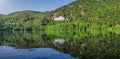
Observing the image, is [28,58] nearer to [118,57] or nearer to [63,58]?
[63,58]

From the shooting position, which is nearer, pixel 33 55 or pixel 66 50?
pixel 33 55

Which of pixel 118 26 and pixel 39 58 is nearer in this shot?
pixel 39 58

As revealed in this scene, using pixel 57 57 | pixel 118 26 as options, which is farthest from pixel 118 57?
pixel 118 26

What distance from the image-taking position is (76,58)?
5719cm

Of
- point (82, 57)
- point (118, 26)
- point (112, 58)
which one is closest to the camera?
point (112, 58)

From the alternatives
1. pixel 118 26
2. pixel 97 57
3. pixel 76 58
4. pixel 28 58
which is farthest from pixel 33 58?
pixel 118 26

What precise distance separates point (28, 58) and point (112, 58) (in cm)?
1803

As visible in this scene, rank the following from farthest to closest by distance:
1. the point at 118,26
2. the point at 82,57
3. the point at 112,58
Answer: the point at 118,26
the point at 82,57
the point at 112,58

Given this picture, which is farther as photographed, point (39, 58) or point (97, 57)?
point (39, 58)

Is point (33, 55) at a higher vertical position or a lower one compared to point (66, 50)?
higher

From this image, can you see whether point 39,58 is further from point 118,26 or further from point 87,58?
point 118,26

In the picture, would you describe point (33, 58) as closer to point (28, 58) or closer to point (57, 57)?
point (28, 58)

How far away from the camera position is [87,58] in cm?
5559

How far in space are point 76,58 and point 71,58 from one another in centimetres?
128
